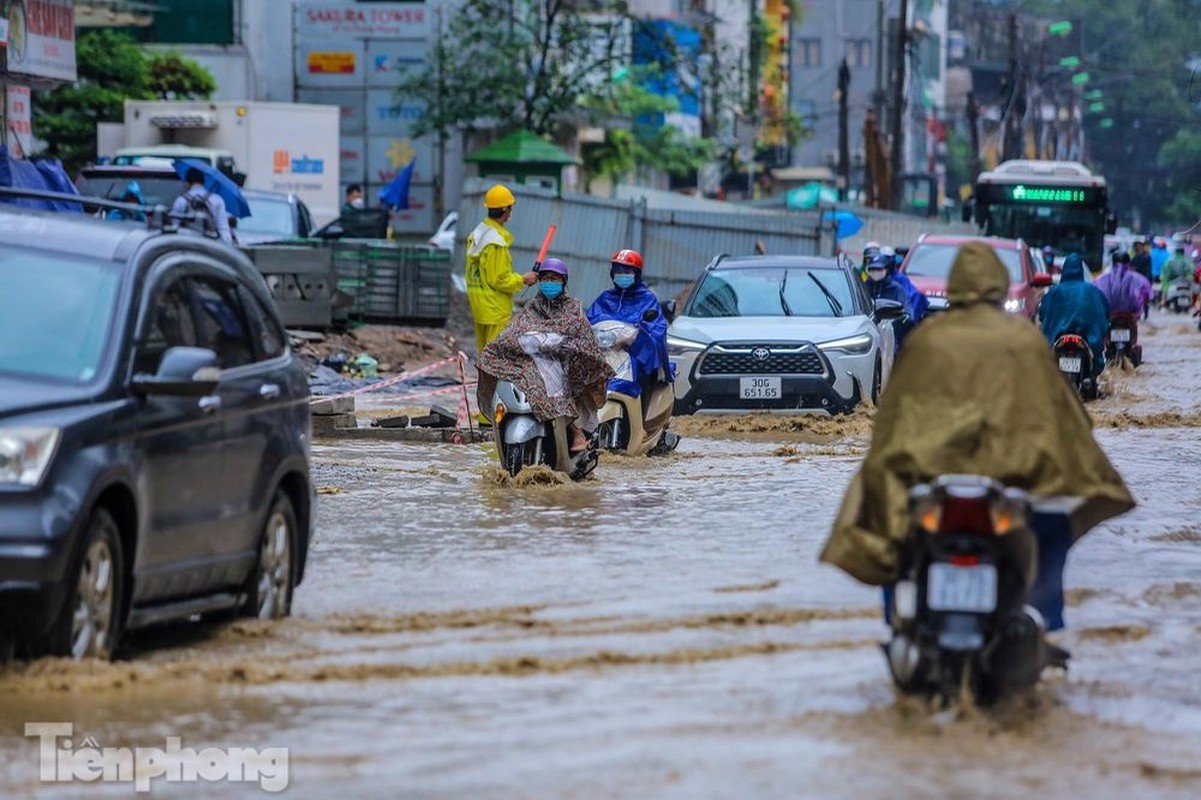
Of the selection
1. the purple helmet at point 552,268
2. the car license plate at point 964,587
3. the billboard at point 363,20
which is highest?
the billboard at point 363,20

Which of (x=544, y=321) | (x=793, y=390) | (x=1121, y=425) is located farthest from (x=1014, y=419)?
(x=1121, y=425)

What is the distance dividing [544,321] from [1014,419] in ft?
25.8

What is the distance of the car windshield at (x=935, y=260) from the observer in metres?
30.5

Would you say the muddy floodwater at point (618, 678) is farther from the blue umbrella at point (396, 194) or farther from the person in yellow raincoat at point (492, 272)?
the blue umbrella at point (396, 194)

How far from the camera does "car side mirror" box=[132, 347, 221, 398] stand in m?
8.38

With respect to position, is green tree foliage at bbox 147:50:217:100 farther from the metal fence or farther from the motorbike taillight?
the motorbike taillight

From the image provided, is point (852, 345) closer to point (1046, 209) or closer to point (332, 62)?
point (1046, 209)

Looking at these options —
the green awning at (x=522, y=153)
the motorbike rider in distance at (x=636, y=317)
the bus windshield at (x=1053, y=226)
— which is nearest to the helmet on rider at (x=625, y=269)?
the motorbike rider in distance at (x=636, y=317)

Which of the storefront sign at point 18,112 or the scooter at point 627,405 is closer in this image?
the scooter at point 627,405

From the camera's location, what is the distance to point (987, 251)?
802 centimetres

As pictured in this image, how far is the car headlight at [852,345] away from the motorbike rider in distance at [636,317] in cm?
345

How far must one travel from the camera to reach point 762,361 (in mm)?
20531

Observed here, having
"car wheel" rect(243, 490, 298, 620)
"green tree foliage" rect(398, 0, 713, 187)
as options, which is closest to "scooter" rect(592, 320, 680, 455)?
"car wheel" rect(243, 490, 298, 620)

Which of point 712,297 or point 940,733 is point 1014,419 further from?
point 712,297
